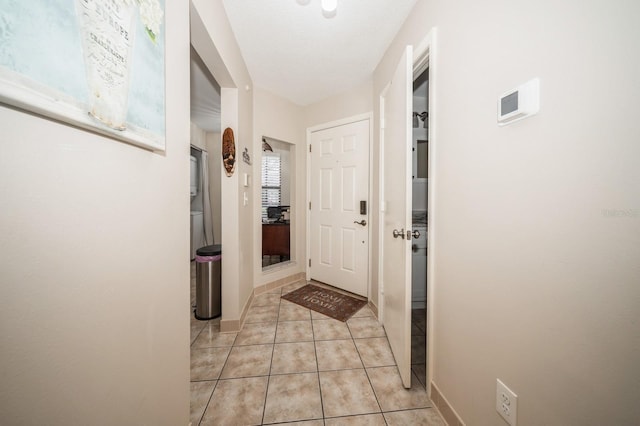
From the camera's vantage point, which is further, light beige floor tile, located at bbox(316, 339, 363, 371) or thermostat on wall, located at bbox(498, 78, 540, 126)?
light beige floor tile, located at bbox(316, 339, 363, 371)

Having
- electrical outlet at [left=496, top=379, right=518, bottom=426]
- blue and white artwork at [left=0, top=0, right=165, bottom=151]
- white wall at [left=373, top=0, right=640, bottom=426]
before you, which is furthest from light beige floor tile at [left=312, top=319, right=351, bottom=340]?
blue and white artwork at [left=0, top=0, right=165, bottom=151]

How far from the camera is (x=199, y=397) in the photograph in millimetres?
1354

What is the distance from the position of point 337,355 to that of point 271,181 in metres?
4.05

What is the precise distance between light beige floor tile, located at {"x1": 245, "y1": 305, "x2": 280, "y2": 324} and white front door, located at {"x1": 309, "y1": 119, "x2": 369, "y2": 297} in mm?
890

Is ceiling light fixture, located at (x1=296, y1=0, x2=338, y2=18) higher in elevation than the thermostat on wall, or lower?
higher

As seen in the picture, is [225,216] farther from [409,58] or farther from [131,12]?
[409,58]

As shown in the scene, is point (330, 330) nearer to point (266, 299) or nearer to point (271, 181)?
point (266, 299)

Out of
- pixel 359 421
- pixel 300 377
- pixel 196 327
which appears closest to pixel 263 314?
pixel 196 327

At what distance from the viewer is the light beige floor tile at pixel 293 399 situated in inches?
48.6

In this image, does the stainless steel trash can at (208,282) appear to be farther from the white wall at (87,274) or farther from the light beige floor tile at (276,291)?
the white wall at (87,274)

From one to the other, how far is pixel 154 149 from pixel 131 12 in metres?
0.41

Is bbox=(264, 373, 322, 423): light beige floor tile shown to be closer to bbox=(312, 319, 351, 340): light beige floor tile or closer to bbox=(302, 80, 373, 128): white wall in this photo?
bbox=(312, 319, 351, 340): light beige floor tile

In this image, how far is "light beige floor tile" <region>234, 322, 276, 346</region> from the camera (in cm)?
189

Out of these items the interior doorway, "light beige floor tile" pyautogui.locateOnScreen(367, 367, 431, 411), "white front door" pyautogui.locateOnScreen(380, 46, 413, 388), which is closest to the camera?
"light beige floor tile" pyautogui.locateOnScreen(367, 367, 431, 411)
